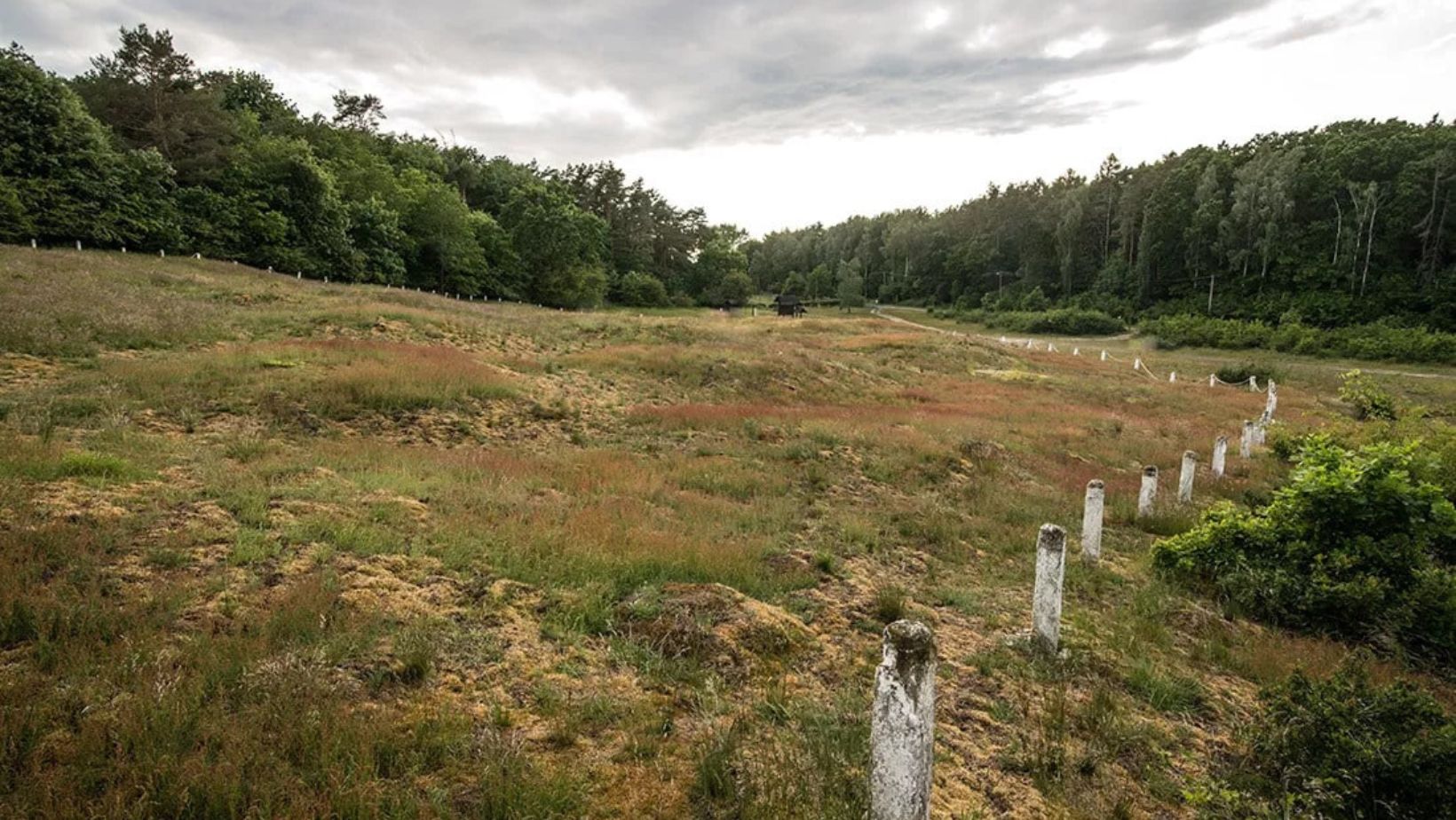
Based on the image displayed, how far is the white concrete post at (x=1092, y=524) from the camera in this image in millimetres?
8375

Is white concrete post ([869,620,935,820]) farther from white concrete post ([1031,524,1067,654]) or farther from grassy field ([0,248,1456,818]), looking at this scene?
white concrete post ([1031,524,1067,654])

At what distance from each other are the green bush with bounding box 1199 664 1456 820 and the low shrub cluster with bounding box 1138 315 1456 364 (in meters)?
61.3

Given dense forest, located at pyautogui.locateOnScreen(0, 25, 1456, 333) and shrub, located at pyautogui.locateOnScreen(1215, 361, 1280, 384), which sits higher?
dense forest, located at pyautogui.locateOnScreen(0, 25, 1456, 333)

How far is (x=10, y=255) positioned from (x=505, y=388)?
25.8m

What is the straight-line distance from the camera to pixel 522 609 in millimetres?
5664

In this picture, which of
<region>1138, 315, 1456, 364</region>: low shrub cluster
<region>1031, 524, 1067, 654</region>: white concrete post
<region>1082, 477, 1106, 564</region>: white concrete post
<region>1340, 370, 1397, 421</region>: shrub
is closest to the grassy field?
<region>1082, 477, 1106, 564</region>: white concrete post

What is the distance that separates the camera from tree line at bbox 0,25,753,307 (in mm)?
37938

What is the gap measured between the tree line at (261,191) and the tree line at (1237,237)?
58.0 meters

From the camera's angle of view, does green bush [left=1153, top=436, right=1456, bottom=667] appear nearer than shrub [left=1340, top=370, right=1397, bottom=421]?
Yes

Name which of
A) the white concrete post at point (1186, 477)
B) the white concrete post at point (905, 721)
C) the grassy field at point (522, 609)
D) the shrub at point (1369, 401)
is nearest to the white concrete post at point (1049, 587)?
the grassy field at point (522, 609)

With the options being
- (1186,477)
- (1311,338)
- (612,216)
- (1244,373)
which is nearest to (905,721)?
(1186,477)

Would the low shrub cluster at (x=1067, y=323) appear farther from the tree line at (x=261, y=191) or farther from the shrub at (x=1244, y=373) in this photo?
the tree line at (x=261, y=191)

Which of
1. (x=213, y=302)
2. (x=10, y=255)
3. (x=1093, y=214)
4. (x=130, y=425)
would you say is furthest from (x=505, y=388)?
(x=1093, y=214)

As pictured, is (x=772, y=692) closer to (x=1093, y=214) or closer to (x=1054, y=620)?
(x=1054, y=620)
